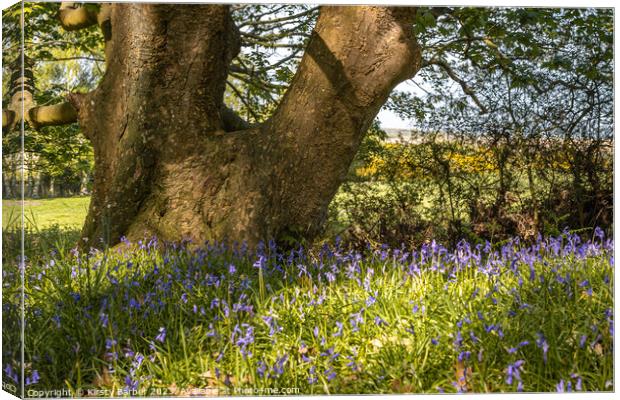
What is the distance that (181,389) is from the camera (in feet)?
10.7

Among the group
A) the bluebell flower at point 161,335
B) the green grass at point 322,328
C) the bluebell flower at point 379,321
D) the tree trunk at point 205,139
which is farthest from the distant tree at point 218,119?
the bluebell flower at point 379,321

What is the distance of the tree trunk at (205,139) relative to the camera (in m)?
4.71

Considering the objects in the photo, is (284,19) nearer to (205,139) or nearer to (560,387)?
(205,139)

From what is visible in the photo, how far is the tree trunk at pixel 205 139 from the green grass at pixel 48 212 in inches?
4.0

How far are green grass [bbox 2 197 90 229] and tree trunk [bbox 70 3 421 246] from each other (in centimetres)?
10

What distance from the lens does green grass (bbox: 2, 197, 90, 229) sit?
11.1 ft

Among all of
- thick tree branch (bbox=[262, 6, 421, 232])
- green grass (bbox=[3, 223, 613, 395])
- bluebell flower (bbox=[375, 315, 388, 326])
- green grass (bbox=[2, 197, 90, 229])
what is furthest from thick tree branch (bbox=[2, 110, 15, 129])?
bluebell flower (bbox=[375, 315, 388, 326])

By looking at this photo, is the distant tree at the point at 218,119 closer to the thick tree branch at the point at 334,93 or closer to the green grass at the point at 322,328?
the thick tree branch at the point at 334,93

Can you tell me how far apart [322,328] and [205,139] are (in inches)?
77.6

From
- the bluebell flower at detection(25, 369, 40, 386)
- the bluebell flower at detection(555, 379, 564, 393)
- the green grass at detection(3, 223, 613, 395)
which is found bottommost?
the bluebell flower at detection(555, 379, 564, 393)

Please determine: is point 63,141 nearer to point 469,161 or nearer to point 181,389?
point 181,389

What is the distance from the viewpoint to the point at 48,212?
156 inches

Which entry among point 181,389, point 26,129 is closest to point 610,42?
point 181,389

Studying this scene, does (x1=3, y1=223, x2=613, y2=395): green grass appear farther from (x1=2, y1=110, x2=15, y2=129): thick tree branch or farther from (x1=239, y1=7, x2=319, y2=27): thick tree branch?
(x1=239, y1=7, x2=319, y2=27): thick tree branch
